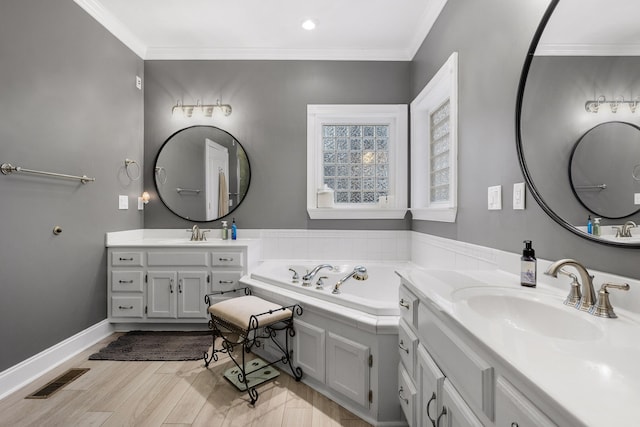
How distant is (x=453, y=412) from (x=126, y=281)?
2.73 meters

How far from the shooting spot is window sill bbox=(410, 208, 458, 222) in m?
2.08

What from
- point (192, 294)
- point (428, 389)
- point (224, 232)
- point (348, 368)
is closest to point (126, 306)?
point (192, 294)

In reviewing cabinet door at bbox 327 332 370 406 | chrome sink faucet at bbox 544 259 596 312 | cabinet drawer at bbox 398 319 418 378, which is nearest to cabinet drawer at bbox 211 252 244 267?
cabinet door at bbox 327 332 370 406

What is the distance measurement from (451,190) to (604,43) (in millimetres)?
1180

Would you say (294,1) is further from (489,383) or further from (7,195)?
(489,383)

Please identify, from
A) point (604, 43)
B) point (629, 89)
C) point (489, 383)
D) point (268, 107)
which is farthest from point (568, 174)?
point (268, 107)

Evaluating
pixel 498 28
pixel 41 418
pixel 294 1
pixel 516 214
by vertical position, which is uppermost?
pixel 294 1

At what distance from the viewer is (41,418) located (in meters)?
1.63

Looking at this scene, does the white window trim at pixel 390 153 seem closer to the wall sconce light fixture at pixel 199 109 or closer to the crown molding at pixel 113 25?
the wall sconce light fixture at pixel 199 109

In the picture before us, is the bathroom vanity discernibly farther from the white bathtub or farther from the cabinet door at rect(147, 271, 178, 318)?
the white bathtub

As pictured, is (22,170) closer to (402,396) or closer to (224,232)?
(224,232)

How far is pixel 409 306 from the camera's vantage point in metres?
1.34

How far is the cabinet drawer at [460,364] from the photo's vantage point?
2.45 ft

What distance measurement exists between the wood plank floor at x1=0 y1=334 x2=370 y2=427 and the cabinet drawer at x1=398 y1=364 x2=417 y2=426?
312 mm
